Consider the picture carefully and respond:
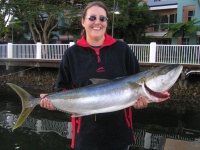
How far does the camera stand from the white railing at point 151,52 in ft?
42.1

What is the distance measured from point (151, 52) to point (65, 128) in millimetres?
6694

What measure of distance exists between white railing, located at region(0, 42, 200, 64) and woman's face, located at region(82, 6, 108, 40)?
35.9ft

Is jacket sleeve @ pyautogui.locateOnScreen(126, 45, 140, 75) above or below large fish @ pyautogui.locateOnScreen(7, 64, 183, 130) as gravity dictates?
above

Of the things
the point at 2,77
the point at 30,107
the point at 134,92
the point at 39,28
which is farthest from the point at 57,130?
the point at 39,28

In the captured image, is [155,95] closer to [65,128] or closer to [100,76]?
[100,76]

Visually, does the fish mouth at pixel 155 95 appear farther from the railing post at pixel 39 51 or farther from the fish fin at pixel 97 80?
the railing post at pixel 39 51

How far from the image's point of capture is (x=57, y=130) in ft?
27.2

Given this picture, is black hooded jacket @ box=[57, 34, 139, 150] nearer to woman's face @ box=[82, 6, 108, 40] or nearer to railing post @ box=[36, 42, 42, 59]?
woman's face @ box=[82, 6, 108, 40]

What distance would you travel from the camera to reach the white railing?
12.8 meters

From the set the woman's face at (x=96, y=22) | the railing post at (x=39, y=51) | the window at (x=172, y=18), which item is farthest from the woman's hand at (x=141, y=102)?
the window at (x=172, y=18)

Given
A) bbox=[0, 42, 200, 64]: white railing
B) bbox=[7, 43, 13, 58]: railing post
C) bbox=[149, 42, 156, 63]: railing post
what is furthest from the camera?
bbox=[7, 43, 13, 58]: railing post

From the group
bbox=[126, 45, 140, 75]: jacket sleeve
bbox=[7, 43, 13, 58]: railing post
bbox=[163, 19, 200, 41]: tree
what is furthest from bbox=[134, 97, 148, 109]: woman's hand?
bbox=[163, 19, 200, 41]: tree

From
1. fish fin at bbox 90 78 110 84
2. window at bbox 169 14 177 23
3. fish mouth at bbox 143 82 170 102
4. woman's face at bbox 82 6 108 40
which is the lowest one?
fish mouth at bbox 143 82 170 102

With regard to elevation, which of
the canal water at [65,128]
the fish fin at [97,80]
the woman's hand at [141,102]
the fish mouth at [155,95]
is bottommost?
the canal water at [65,128]
